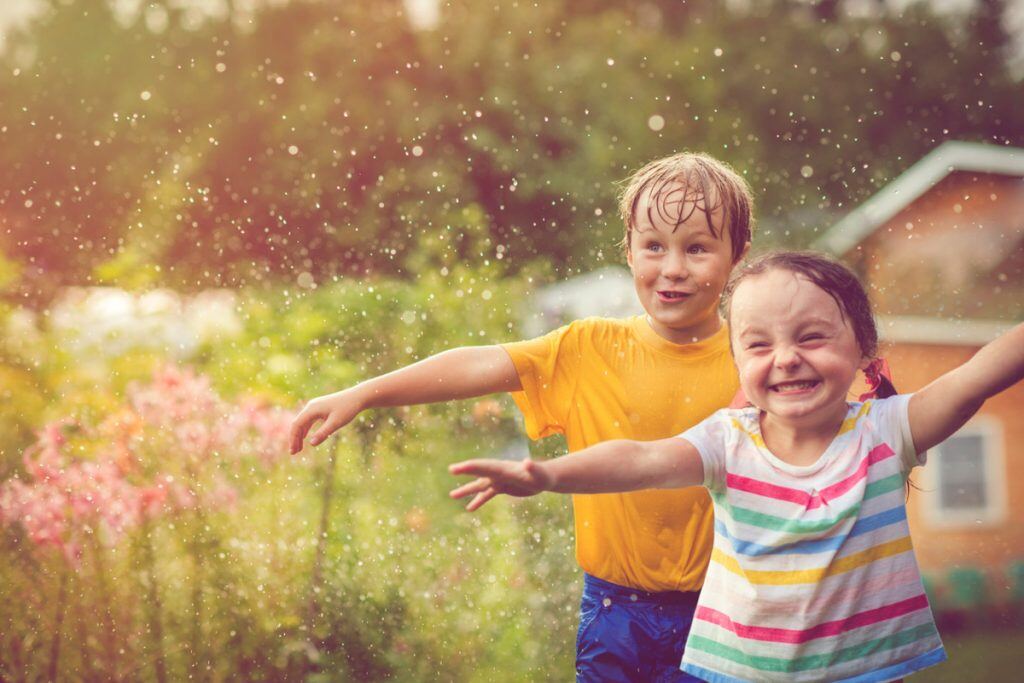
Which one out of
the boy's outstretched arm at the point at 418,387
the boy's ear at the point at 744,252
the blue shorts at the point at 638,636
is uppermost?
the boy's ear at the point at 744,252

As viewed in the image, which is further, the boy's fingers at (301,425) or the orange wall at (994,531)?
the orange wall at (994,531)

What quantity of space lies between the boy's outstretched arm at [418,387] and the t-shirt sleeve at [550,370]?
0.8 inches

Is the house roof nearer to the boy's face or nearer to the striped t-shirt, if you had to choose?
the boy's face

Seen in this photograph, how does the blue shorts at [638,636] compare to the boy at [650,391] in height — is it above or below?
below

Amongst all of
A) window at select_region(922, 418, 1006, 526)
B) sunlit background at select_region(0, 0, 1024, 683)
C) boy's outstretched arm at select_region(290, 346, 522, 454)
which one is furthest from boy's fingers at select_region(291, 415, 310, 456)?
window at select_region(922, 418, 1006, 526)

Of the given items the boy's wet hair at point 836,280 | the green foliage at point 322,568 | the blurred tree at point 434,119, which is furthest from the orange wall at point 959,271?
the boy's wet hair at point 836,280

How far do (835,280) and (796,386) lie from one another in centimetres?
17

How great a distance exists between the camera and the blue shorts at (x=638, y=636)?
1842mm

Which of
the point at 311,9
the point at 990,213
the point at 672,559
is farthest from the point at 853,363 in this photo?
the point at 311,9

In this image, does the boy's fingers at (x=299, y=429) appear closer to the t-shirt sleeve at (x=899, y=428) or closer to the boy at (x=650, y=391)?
the boy at (x=650, y=391)

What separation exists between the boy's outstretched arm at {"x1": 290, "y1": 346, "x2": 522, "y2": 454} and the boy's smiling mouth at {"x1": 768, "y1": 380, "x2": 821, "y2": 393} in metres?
0.61

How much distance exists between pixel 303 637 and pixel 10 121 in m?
Answer: 6.49

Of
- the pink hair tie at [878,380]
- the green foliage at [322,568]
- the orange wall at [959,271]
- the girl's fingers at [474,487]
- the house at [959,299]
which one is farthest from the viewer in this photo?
the orange wall at [959,271]

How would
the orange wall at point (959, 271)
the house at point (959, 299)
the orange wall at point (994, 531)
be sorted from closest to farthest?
the house at point (959, 299) < the orange wall at point (959, 271) < the orange wall at point (994, 531)
